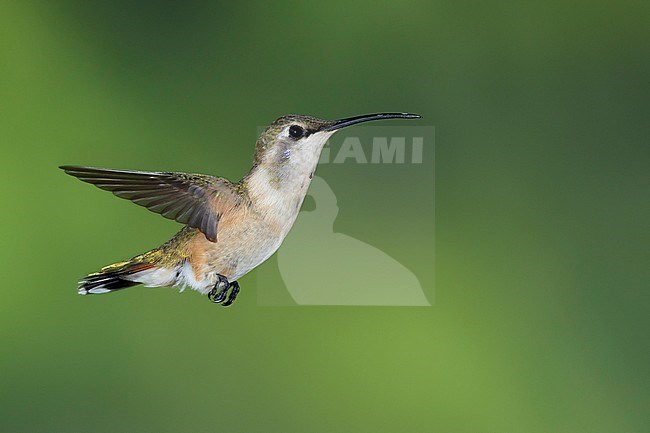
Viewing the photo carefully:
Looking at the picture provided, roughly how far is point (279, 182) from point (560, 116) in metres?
1.45

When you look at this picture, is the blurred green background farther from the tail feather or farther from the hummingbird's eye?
the hummingbird's eye

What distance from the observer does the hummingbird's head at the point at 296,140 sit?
21.0 inches

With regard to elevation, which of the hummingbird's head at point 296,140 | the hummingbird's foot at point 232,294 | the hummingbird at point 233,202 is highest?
the hummingbird's head at point 296,140

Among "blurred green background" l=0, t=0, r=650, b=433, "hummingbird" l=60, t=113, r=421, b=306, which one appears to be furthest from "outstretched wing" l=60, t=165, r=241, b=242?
"blurred green background" l=0, t=0, r=650, b=433

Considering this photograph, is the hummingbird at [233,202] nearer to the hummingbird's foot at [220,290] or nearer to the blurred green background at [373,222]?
the hummingbird's foot at [220,290]

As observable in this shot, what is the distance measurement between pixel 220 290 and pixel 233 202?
66 mm

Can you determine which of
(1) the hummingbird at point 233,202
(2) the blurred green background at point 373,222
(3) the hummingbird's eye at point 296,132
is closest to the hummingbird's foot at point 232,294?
(1) the hummingbird at point 233,202

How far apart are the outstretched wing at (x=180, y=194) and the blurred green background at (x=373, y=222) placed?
716 mm

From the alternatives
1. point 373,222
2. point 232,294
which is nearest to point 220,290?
point 232,294

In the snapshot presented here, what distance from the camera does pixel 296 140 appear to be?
550mm

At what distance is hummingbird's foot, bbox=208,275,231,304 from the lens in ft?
1.83

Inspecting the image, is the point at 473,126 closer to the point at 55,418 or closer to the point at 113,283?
the point at 55,418

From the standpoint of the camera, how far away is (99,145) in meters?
1.47

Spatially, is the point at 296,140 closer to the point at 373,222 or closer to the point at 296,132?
the point at 296,132
